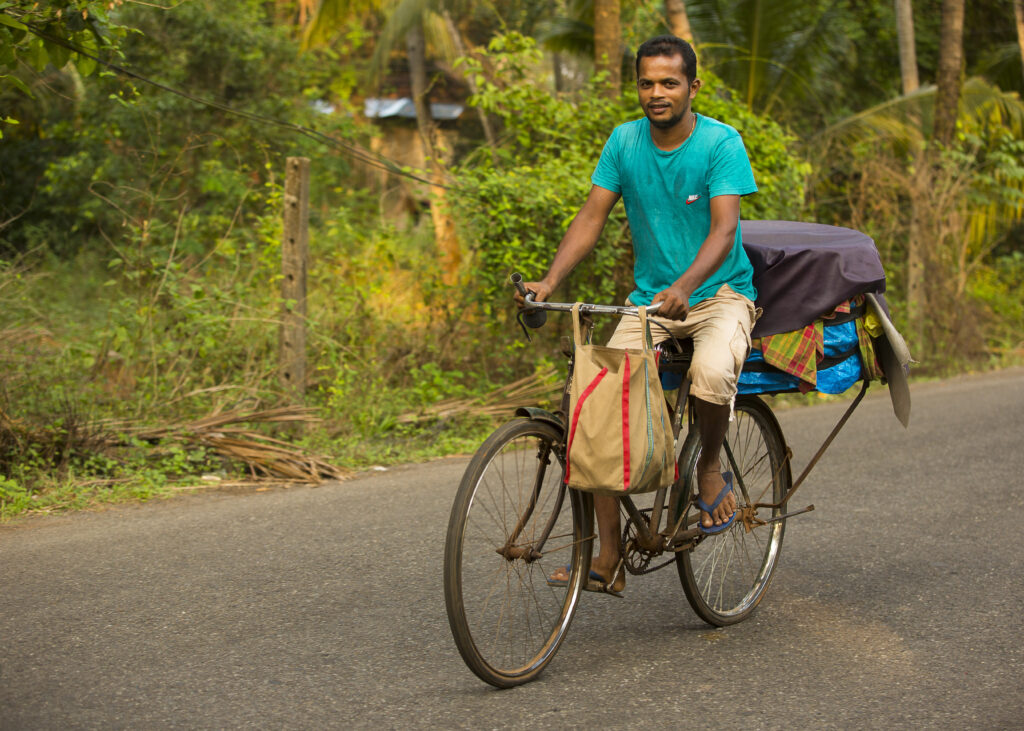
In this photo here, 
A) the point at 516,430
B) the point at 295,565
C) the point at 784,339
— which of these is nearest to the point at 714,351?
the point at 784,339

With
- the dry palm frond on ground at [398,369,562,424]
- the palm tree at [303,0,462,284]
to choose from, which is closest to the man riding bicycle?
the dry palm frond on ground at [398,369,562,424]

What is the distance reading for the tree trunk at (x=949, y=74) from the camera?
14.4m

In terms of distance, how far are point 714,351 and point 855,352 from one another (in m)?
0.85

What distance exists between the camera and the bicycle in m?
3.50

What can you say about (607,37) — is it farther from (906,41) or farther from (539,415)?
(539,415)

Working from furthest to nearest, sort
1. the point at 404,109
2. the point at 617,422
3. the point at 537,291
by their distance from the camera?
1. the point at 404,109
2. the point at 537,291
3. the point at 617,422

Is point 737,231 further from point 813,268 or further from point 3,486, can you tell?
point 3,486

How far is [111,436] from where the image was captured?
6.96 metres

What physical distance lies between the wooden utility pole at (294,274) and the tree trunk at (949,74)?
951 centimetres

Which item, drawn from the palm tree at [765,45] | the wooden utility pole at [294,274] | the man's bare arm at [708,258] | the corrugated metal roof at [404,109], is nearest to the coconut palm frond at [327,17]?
the corrugated metal roof at [404,109]

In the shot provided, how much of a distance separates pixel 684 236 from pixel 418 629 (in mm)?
1865

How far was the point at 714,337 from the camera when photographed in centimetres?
395

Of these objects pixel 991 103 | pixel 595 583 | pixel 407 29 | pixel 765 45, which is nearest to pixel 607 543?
pixel 595 583

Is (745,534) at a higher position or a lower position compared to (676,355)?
lower
